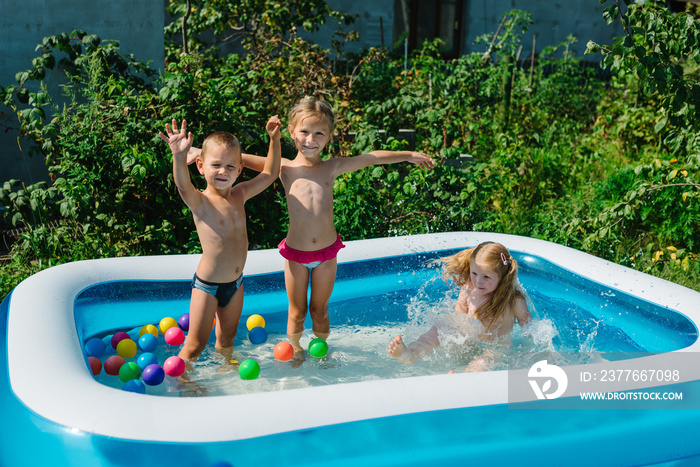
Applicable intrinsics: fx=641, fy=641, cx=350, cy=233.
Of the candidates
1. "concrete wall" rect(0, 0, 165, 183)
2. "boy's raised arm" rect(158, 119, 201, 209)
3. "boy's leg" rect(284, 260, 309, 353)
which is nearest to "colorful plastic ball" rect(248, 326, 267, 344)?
"boy's leg" rect(284, 260, 309, 353)

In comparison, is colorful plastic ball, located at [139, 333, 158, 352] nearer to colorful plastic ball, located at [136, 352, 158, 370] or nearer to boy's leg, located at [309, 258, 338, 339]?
colorful plastic ball, located at [136, 352, 158, 370]

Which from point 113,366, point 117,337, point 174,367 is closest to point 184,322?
point 117,337

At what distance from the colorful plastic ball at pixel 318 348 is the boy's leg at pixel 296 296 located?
0.13m

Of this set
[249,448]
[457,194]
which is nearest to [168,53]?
[457,194]

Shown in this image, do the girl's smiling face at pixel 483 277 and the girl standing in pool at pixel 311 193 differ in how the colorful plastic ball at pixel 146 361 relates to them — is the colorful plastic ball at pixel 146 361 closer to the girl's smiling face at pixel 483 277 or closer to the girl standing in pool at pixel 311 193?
the girl standing in pool at pixel 311 193

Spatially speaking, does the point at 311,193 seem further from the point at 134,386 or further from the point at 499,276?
the point at 134,386

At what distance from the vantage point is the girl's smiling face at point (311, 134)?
327cm

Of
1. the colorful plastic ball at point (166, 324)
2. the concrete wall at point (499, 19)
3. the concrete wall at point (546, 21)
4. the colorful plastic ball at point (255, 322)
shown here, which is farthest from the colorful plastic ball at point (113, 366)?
the concrete wall at point (546, 21)

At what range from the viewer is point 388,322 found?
4059 mm

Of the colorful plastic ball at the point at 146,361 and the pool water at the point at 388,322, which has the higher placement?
the colorful plastic ball at the point at 146,361

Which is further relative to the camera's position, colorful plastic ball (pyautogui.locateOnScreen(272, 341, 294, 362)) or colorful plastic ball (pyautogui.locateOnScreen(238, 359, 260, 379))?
colorful plastic ball (pyautogui.locateOnScreen(272, 341, 294, 362))

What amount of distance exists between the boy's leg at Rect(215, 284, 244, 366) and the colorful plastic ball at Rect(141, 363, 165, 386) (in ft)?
1.26

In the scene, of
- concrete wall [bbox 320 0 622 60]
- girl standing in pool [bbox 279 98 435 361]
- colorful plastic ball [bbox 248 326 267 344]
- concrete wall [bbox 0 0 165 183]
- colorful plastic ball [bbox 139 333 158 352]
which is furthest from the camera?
concrete wall [bbox 320 0 622 60]

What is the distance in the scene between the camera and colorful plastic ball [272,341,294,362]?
3316 mm
